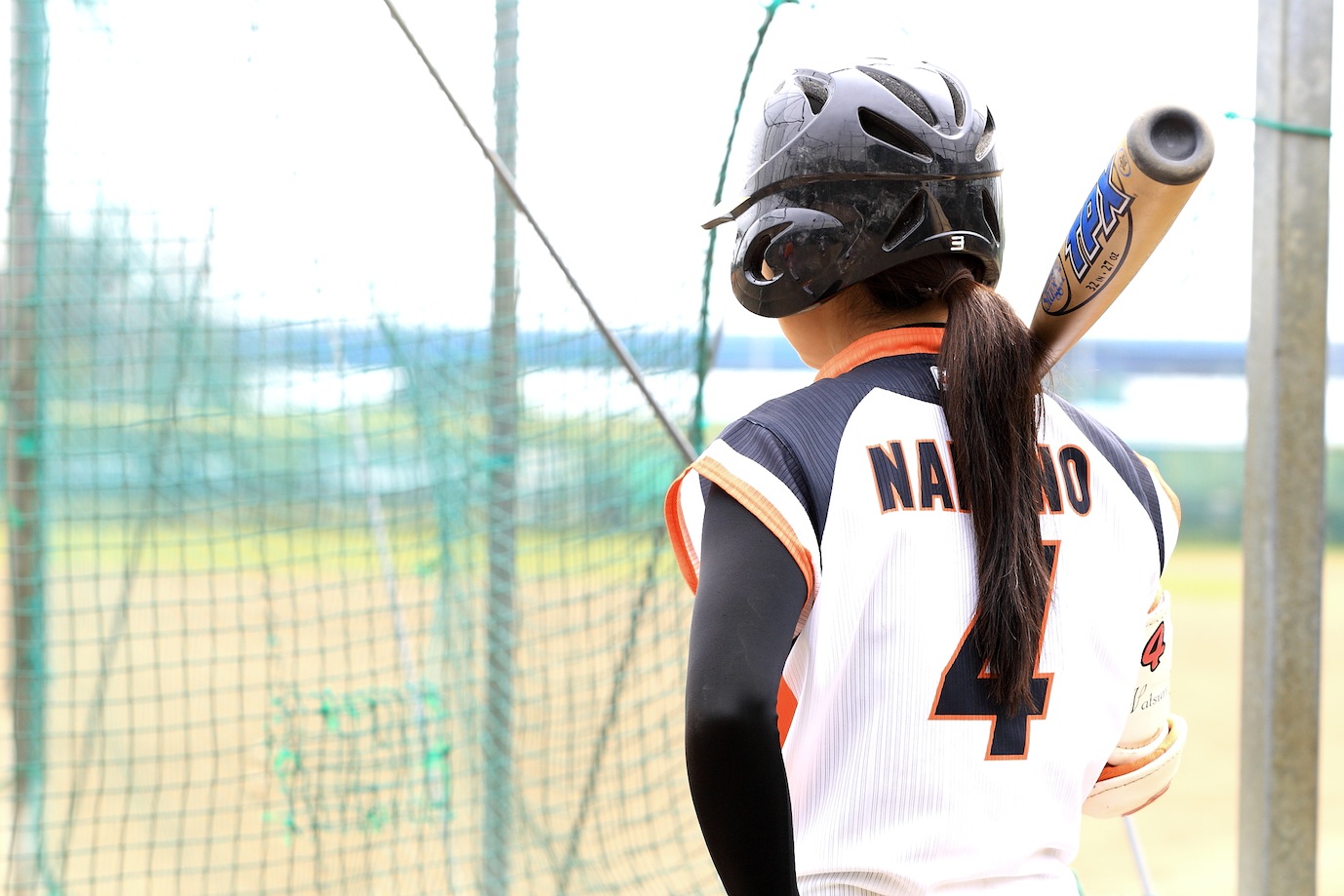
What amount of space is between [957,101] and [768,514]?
1.62 ft

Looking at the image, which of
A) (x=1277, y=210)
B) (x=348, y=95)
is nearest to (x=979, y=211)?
(x=1277, y=210)

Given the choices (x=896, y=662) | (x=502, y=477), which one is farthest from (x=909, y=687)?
(x=502, y=477)

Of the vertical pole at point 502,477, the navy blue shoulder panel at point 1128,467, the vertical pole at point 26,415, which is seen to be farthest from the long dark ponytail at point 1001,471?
the vertical pole at point 26,415

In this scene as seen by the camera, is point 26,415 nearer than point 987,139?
No

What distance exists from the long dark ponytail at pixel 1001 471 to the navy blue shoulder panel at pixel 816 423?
4cm

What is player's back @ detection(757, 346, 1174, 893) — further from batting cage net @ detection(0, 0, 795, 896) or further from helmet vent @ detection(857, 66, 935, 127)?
batting cage net @ detection(0, 0, 795, 896)

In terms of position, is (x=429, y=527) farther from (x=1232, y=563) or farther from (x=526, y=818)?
(x=1232, y=563)

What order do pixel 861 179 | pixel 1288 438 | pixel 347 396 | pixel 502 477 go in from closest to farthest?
pixel 861 179
pixel 1288 438
pixel 502 477
pixel 347 396

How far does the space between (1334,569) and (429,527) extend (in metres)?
17.0

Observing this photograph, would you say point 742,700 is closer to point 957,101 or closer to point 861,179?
point 861,179

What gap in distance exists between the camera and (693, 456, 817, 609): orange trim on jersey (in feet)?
2.88

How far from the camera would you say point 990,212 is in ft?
3.71

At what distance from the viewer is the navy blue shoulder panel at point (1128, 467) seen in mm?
1094

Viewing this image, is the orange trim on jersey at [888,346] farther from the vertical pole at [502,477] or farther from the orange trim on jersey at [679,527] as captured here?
the vertical pole at [502,477]
